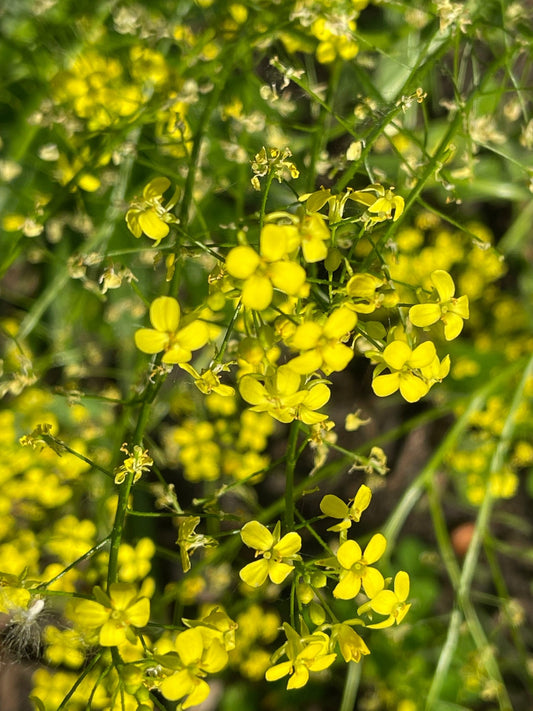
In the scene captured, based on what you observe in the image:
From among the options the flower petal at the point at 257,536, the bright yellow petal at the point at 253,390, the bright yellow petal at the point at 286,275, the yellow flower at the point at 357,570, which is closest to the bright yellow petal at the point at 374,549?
the yellow flower at the point at 357,570

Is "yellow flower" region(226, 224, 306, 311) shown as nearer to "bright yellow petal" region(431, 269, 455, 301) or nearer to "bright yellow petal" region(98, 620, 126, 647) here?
"bright yellow petal" region(431, 269, 455, 301)

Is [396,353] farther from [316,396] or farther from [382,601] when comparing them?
[382,601]

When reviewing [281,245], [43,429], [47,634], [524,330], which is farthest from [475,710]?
[281,245]

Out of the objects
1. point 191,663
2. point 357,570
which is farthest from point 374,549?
point 191,663

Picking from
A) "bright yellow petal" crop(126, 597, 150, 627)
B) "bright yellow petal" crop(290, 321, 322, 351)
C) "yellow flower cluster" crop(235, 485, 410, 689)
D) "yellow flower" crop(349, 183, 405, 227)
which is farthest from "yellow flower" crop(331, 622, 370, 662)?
"yellow flower" crop(349, 183, 405, 227)

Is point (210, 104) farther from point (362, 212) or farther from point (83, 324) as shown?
point (83, 324)

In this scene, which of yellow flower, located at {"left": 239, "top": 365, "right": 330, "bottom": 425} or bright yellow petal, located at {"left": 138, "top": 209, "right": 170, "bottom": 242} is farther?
bright yellow petal, located at {"left": 138, "top": 209, "right": 170, "bottom": 242}
